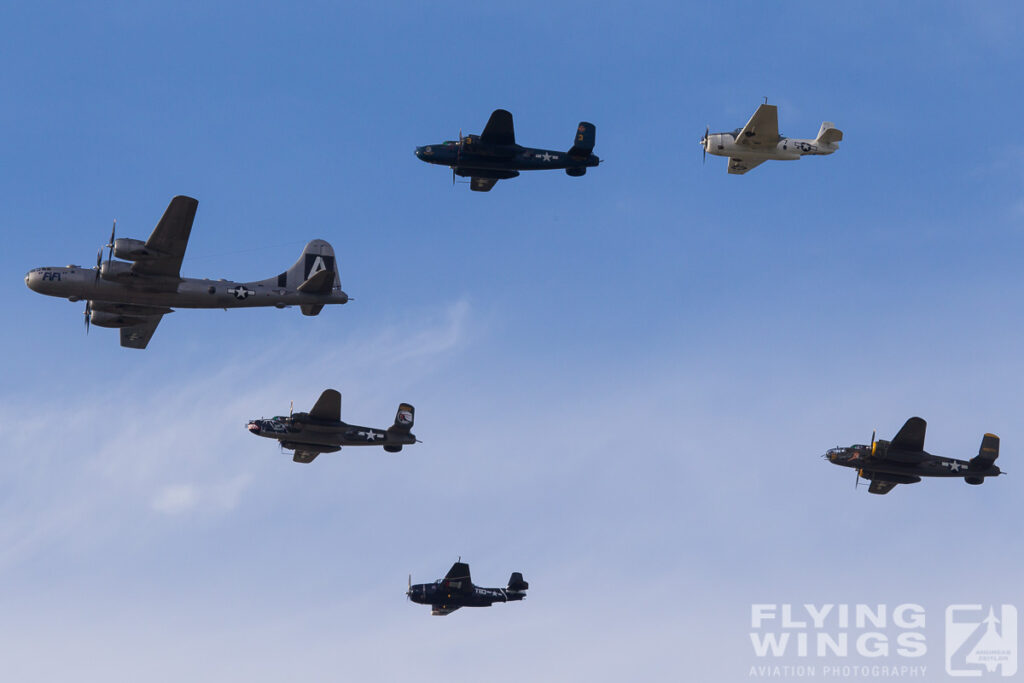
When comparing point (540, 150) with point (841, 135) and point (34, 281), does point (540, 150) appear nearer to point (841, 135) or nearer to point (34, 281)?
point (841, 135)

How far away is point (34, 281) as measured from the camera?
65.8 meters

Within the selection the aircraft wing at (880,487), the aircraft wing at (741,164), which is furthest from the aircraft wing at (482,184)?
the aircraft wing at (880,487)

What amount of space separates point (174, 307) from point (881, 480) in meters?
47.7

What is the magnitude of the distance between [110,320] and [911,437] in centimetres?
5170

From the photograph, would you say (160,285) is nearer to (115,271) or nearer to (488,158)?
(115,271)

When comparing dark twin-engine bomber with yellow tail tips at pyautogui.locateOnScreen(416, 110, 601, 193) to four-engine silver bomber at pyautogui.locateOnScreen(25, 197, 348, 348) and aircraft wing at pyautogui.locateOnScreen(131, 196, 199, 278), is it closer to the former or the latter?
four-engine silver bomber at pyautogui.locateOnScreen(25, 197, 348, 348)

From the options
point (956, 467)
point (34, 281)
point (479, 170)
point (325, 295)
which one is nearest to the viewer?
point (34, 281)

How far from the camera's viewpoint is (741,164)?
79.0 m

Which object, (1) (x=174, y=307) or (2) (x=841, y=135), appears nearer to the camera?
(1) (x=174, y=307)

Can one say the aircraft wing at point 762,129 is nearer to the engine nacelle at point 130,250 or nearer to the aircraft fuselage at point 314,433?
the aircraft fuselage at point 314,433

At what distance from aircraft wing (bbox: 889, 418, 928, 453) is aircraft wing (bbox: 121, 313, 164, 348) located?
1906 inches

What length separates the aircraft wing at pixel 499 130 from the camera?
242 ft

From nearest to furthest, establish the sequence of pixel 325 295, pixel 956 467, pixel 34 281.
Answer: pixel 34 281, pixel 325 295, pixel 956 467

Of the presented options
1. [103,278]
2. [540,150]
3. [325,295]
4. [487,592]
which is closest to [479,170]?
[540,150]
